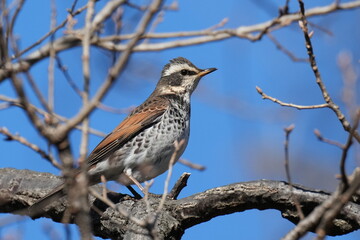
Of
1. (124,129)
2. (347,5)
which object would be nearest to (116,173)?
(124,129)

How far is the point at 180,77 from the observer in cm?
959

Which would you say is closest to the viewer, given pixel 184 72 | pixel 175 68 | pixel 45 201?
pixel 45 201

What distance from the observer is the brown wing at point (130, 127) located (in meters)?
8.17

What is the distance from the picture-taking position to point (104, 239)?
7.29 meters

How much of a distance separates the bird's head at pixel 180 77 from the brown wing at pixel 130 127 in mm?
529

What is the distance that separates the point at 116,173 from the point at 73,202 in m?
5.29

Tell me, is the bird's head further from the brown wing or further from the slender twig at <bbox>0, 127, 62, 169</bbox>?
the slender twig at <bbox>0, 127, 62, 169</bbox>

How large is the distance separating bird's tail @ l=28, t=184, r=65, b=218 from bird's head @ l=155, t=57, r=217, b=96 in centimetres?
288

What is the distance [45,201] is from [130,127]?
5.70 ft

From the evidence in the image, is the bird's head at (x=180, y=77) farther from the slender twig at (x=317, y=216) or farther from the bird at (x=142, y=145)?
the slender twig at (x=317, y=216)

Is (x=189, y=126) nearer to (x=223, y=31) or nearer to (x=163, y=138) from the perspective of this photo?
(x=163, y=138)

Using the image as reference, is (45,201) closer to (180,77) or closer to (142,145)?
(142,145)

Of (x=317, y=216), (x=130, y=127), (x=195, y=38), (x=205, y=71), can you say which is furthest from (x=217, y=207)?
(x=205, y=71)

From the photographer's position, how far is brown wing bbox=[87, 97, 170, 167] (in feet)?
26.8
